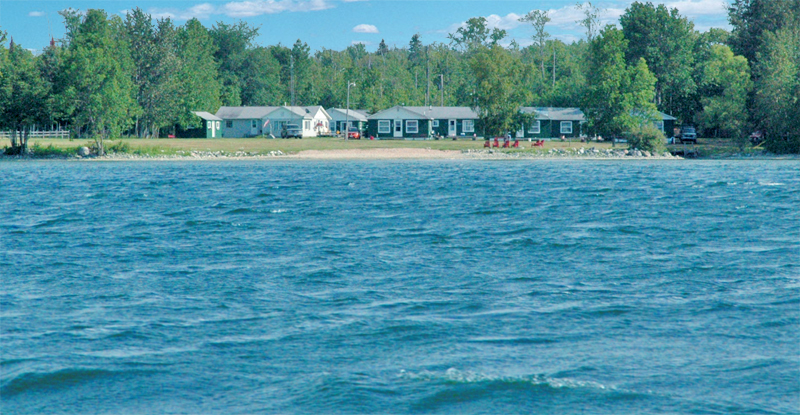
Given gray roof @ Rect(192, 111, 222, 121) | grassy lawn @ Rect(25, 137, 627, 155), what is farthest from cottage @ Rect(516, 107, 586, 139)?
gray roof @ Rect(192, 111, 222, 121)

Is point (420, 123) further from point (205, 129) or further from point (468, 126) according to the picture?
point (205, 129)

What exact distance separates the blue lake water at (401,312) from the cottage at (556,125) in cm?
5816

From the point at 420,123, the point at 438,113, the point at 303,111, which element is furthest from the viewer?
the point at 303,111

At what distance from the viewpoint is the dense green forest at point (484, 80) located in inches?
2473

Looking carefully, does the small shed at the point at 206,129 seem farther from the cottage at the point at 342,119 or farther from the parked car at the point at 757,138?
the parked car at the point at 757,138

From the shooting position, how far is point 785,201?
31.0 metres

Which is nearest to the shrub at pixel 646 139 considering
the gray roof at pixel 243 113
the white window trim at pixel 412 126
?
the white window trim at pixel 412 126

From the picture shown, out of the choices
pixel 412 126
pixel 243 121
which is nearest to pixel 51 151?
pixel 243 121

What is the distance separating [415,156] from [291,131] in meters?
26.4

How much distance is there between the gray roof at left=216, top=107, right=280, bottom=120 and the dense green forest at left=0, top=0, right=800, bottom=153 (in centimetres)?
164

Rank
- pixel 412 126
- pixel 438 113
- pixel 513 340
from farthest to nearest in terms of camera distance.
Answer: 1. pixel 438 113
2. pixel 412 126
3. pixel 513 340

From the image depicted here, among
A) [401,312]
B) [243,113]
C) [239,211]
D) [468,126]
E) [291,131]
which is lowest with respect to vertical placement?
[401,312]

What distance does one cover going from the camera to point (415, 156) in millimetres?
67938

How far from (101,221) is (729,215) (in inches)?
777
